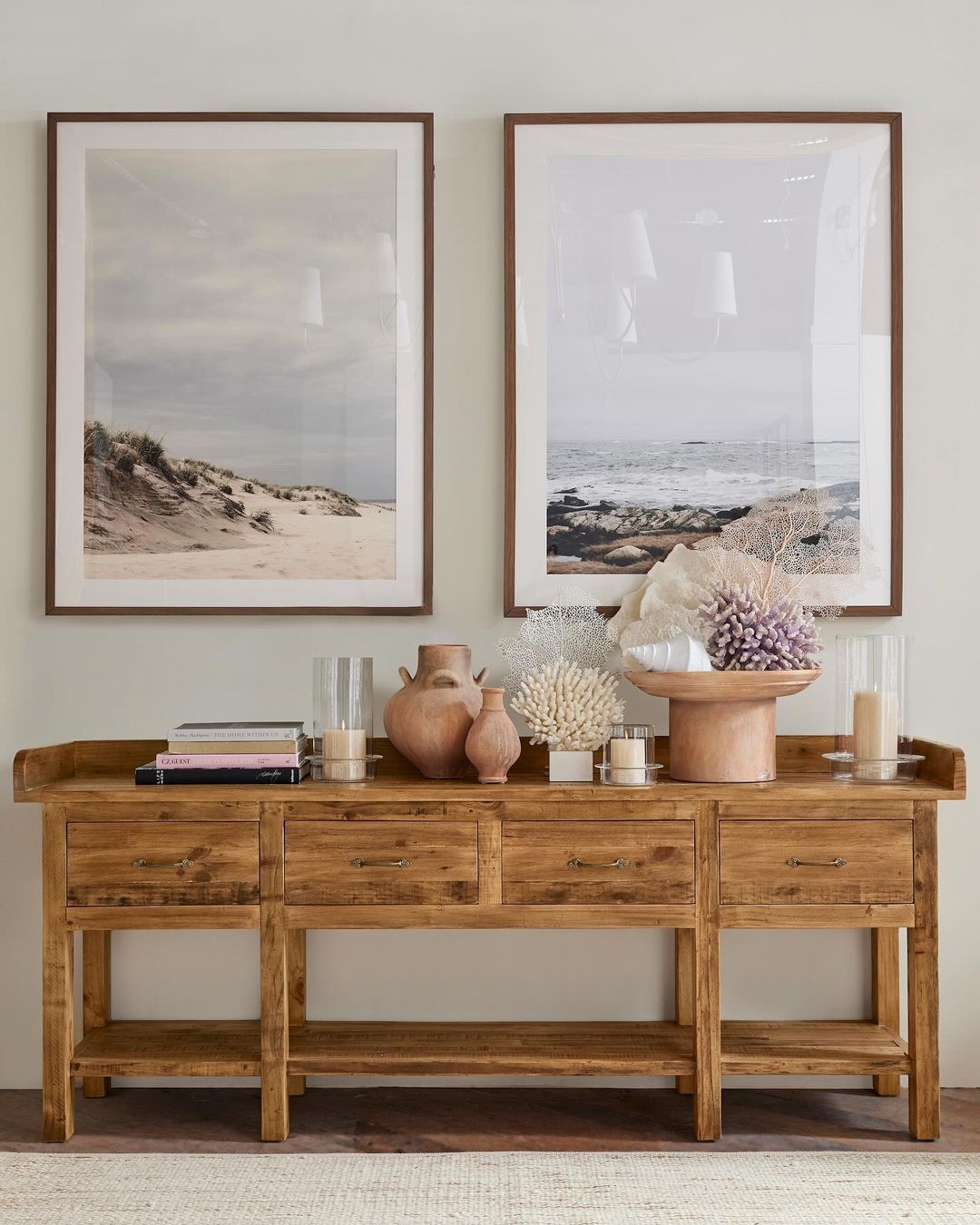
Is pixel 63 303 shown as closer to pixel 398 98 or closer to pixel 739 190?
pixel 398 98

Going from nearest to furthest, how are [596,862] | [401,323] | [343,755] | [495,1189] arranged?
1. [495,1189]
2. [596,862]
3. [343,755]
4. [401,323]

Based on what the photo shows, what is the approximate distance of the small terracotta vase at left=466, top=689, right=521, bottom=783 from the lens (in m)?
2.05

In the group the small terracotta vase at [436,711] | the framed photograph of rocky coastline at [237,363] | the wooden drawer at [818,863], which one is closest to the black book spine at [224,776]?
the small terracotta vase at [436,711]

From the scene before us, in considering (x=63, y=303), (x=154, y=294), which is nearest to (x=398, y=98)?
(x=154, y=294)

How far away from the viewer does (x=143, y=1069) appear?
2.04 metres

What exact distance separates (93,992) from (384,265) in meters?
1.74

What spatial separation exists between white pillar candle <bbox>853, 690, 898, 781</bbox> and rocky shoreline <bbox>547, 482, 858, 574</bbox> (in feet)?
1.70

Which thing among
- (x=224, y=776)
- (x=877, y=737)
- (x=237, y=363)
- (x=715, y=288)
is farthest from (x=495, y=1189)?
(x=715, y=288)

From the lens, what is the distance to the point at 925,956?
6.56 feet

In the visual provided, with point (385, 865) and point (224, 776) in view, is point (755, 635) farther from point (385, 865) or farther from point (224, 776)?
point (224, 776)

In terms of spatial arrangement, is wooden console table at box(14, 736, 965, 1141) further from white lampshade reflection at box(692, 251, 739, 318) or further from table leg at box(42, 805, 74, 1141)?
white lampshade reflection at box(692, 251, 739, 318)

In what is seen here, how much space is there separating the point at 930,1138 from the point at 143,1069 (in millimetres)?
1537

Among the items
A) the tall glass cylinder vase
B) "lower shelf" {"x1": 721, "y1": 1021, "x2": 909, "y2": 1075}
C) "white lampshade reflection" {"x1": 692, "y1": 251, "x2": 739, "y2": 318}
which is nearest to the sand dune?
the tall glass cylinder vase

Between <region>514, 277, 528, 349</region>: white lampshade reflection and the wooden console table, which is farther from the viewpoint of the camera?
<region>514, 277, 528, 349</region>: white lampshade reflection
